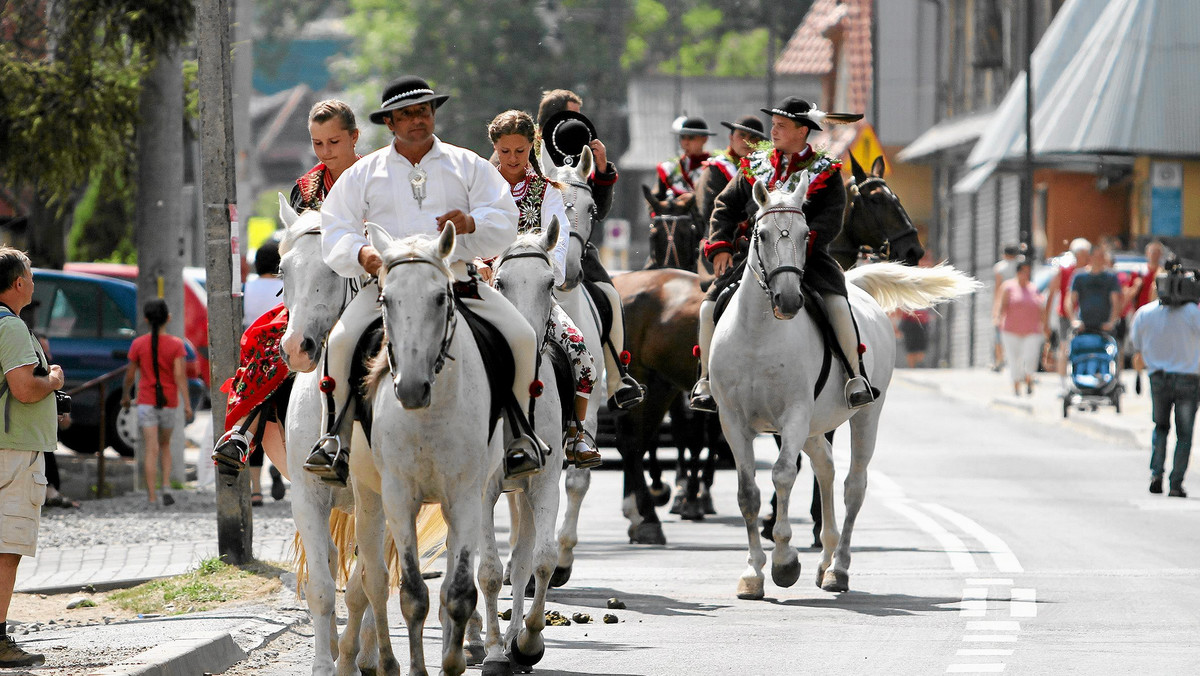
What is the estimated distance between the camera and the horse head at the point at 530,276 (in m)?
9.02

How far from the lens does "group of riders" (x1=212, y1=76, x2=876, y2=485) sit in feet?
26.4

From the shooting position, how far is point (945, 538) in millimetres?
14117

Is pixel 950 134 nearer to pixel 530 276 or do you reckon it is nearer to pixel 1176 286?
pixel 1176 286

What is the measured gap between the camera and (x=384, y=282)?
7.45m

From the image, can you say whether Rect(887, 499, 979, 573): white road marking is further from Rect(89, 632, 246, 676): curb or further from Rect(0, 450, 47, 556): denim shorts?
Rect(0, 450, 47, 556): denim shorts

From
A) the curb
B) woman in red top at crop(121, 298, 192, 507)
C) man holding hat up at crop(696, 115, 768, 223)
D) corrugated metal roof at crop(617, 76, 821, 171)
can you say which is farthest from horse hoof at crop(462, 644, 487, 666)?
corrugated metal roof at crop(617, 76, 821, 171)

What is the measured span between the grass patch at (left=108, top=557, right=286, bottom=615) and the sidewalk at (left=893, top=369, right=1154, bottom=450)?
45.5 ft

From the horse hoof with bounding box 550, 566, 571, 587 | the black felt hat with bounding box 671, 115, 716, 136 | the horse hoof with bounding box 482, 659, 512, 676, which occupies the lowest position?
the horse hoof with bounding box 550, 566, 571, 587

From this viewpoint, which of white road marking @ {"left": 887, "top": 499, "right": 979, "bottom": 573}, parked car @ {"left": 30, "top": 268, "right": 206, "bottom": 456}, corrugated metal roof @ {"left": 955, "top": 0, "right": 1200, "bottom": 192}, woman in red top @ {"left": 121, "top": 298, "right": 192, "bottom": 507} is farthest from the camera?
corrugated metal roof @ {"left": 955, "top": 0, "right": 1200, "bottom": 192}

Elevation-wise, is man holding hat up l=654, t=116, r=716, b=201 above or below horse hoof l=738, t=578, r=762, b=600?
above

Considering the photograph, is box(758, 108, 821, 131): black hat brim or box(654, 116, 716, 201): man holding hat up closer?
box(758, 108, 821, 131): black hat brim

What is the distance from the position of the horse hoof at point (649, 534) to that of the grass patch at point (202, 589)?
3.03 meters

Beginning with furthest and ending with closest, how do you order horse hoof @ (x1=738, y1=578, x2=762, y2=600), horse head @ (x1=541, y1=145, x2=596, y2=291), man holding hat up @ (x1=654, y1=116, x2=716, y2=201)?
man holding hat up @ (x1=654, y1=116, x2=716, y2=201), horse hoof @ (x1=738, y1=578, x2=762, y2=600), horse head @ (x1=541, y1=145, x2=596, y2=291)

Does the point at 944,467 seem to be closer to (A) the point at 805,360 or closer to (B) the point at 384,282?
(A) the point at 805,360
